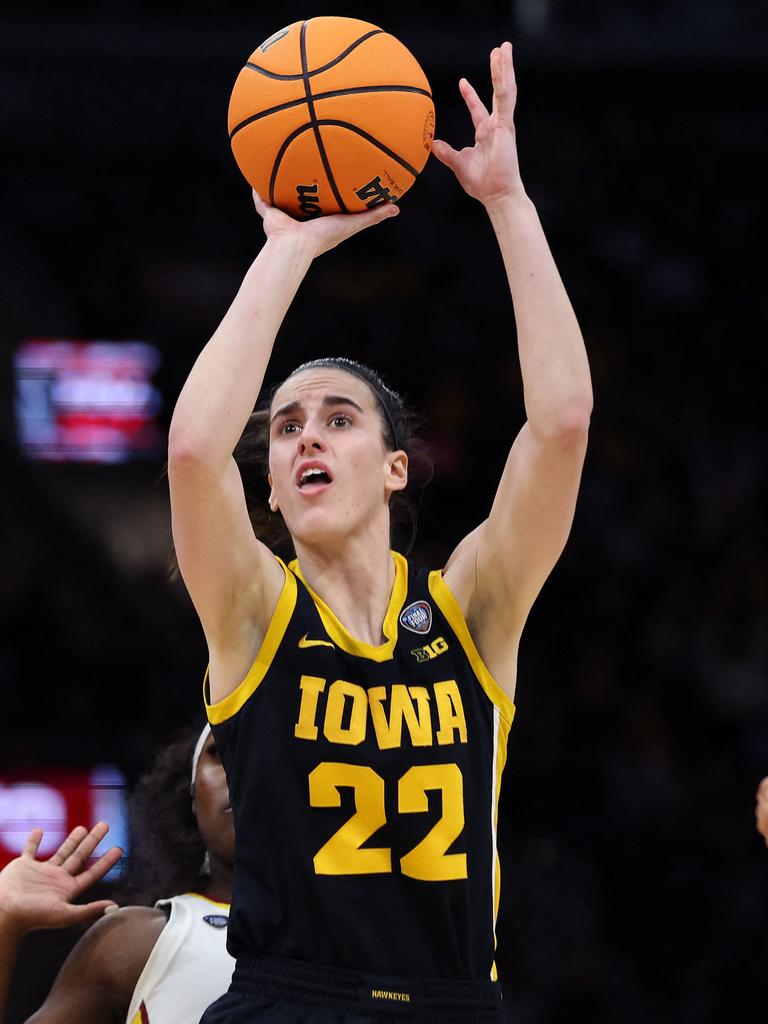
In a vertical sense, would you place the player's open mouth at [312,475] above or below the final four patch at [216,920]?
above

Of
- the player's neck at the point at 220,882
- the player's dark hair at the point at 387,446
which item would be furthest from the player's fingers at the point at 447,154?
the player's neck at the point at 220,882

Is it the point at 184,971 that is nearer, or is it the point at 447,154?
the point at 447,154

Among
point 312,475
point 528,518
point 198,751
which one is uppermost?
point 312,475

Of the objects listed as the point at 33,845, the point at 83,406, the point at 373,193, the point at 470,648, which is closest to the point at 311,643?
the point at 470,648

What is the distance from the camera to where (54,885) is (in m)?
3.84

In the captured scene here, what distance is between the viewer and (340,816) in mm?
3150

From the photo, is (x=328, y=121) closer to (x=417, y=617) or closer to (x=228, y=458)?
Answer: (x=228, y=458)

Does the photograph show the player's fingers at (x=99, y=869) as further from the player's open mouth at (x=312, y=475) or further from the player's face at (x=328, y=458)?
the player's open mouth at (x=312, y=475)

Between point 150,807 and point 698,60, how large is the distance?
7.96m

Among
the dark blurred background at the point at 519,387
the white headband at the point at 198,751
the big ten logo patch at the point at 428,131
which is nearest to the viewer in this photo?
the big ten logo patch at the point at 428,131

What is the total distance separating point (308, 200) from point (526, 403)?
2.19 feet

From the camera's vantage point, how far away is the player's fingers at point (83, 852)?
390 centimetres

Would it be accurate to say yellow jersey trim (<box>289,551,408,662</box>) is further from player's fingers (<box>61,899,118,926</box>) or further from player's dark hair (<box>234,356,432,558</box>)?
player's fingers (<box>61,899,118,926</box>)

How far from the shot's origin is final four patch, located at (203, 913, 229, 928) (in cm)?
404
